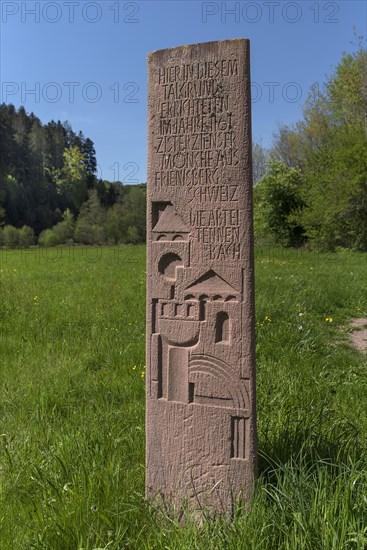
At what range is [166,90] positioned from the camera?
2.49 metres

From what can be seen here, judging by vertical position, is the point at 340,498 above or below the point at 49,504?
above

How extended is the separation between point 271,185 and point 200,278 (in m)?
26.5

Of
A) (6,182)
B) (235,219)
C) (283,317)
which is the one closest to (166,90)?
(235,219)

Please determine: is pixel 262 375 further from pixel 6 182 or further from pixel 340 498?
pixel 6 182

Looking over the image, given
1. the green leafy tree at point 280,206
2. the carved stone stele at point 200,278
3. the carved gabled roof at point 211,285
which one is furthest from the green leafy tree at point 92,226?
the carved gabled roof at point 211,285

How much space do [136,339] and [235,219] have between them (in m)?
3.58

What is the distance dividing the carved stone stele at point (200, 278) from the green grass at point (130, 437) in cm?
24

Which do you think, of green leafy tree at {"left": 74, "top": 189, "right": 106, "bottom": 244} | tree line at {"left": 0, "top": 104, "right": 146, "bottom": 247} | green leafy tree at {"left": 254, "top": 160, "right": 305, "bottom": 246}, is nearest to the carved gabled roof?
green leafy tree at {"left": 254, "top": 160, "right": 305, "bottom": 246}

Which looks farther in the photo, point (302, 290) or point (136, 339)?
point (302, 290)

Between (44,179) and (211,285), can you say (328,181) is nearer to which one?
(211,285)

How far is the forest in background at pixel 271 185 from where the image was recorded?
74.5ft

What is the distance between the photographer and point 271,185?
27.9m

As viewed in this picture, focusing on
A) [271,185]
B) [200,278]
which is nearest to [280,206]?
[271,185]

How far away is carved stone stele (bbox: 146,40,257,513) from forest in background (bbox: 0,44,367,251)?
20509 millimetres
